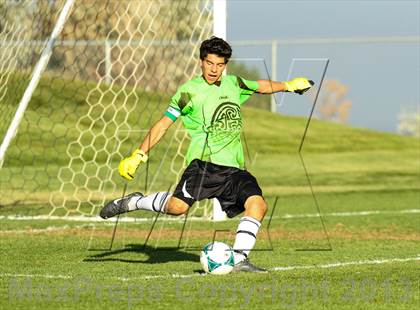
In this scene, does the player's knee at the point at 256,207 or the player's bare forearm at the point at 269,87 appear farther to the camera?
the player's bare forearm at the point at 269,87

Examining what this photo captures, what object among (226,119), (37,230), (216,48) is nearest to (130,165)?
(226,119)

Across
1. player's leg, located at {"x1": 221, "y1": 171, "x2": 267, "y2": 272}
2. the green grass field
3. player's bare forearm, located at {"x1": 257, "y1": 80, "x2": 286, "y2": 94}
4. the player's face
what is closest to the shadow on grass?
the green grass field

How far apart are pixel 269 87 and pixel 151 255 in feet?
6.84

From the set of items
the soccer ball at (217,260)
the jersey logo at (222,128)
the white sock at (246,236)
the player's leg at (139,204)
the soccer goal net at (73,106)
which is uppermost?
Answer: the soccer goal net at (73,106)

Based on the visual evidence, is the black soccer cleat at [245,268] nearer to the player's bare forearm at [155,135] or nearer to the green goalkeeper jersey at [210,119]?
the green goalkeeper jersey at [210,119]

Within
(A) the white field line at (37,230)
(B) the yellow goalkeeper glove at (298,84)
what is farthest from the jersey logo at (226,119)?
(A) the white field line at (37,230)

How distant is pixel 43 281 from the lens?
342 inches

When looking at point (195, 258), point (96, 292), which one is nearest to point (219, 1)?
point (195, 258)

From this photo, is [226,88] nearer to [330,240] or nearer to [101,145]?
[330,240]

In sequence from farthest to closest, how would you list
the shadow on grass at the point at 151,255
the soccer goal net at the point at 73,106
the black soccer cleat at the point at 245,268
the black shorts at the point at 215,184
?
the soccer goal net at the point at 73,106 → the shadow on grass at the point at 151,255 → the black shorts at the point at 215,184 → the black soccer cleat at the point at 245,268

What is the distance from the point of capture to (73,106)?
27500mm

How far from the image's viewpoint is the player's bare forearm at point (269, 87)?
9.81 metres

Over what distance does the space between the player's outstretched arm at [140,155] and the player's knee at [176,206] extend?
517mm

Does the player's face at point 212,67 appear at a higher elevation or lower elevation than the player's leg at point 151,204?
higher
